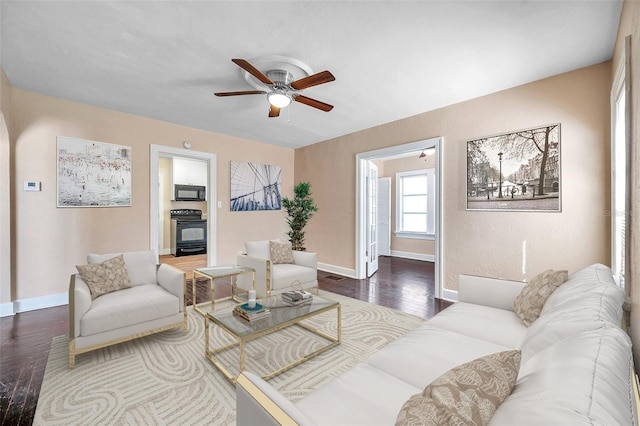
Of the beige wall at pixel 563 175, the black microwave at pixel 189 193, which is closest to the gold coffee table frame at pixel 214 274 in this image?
the beige wall at pixel 563 175

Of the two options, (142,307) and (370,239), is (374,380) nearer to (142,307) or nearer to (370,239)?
Answer: (142,307)

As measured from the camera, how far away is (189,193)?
24.5ft

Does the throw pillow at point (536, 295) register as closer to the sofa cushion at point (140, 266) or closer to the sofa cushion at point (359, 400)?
the sofa cushion at point (359, 400)

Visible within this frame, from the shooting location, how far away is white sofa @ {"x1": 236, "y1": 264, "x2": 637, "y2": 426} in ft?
1.99

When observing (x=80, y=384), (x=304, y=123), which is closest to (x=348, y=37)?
(x=304, y=123)

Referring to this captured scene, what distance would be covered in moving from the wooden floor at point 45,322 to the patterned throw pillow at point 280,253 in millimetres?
821

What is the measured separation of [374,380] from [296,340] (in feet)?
4.57

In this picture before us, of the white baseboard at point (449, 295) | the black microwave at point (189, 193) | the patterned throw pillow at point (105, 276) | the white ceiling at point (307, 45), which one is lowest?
the white baseboard at point (449, 295)

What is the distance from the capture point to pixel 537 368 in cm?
83

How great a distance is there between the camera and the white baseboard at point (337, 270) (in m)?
5.03

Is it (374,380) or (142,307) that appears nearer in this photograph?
(374,380)

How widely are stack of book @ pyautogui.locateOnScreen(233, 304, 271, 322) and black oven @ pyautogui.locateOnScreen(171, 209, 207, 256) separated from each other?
5.73 m

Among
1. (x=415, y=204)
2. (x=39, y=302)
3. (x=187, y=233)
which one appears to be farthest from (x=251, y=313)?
(x=415, y=204)

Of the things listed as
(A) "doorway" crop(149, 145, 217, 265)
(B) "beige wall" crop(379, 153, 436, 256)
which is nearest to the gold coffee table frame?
(A) "doorway" crop(149, 145, 217, 265)
